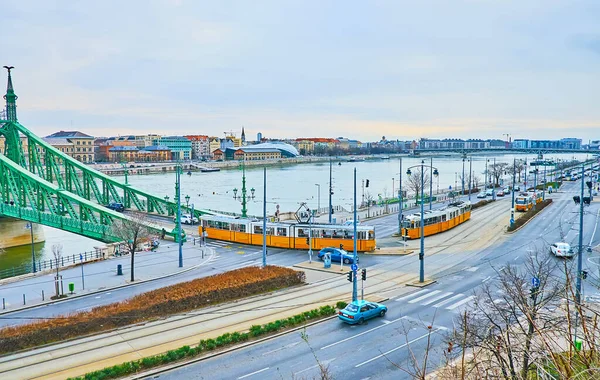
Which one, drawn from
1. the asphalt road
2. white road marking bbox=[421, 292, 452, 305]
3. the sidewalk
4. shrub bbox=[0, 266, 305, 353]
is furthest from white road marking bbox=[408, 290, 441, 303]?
the sidewalk

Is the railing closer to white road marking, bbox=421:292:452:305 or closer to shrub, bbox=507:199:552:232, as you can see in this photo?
white road marking, bbox=421:292:452:305

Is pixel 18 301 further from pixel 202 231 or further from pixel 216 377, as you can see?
pixel 202 231

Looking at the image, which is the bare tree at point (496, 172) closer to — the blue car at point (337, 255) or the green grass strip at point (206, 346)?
the blue car at point (337, 255)

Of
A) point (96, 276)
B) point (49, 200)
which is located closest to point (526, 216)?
point (96, 276)

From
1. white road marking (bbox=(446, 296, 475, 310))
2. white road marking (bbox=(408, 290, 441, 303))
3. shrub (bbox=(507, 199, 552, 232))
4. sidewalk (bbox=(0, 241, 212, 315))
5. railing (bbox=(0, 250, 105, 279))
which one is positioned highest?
shrub (bbox=(507, 199, 552, 232))

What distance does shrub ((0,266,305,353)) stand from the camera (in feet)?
65.7

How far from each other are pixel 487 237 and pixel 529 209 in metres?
19.9

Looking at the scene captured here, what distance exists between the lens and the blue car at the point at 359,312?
72.7 feet

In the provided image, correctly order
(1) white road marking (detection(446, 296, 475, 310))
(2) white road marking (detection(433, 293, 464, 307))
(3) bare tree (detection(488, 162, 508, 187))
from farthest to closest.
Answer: (3) bare tree (detection(488, 162, 508, 187)), (2) white road marking (detection(433, 293, 464, 307)), (1) white road marking (detection(446, 296, 475, 310))

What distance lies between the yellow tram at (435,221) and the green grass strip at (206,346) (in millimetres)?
19933

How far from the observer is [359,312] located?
73.3ft

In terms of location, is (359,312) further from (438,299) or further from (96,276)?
(96,276)

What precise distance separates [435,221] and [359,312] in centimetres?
2631

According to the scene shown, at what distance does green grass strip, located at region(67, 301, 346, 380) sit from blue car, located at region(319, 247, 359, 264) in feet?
35.3
